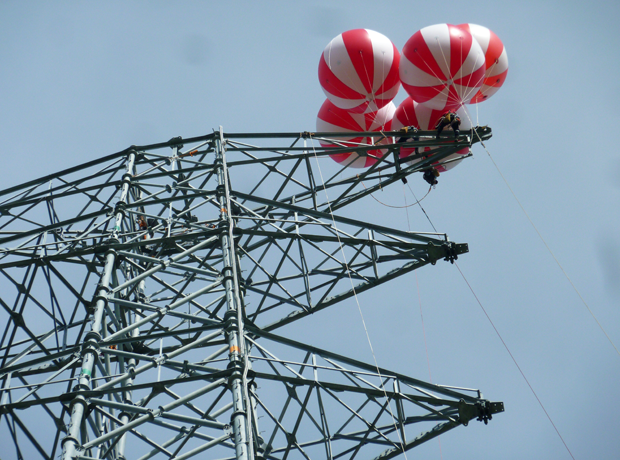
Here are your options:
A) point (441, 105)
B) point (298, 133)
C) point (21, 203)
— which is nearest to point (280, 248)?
point (298, 133)

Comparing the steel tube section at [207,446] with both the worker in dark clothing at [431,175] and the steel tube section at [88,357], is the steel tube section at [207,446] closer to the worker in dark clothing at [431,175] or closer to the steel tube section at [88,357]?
the steel tube section at [88,357]

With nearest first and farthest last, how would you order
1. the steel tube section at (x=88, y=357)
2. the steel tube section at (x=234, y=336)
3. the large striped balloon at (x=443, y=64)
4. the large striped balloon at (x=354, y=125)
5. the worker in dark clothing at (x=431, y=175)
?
the steel tube section at (x=234, y=336) → the steel tube section at (x=88, y=357) → the large striped balloon at (x=443, y=64) → the worker in dark clothing at (x=431, y=175) → the large striped balloon at (x=354, y=125)

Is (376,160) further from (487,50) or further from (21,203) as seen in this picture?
(21,203)

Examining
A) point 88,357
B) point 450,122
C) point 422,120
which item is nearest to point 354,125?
point 422,120

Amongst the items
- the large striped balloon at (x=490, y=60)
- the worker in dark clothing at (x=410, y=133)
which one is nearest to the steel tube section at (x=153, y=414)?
the worker in dark clothing at (x=410, y=133)

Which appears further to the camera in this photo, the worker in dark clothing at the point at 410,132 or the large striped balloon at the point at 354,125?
the large striped balloon at the point at 354,125

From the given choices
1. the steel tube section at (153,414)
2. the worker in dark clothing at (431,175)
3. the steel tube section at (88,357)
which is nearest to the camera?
the steel tube section at (88,357)

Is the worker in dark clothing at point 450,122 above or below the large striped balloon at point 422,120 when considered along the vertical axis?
below

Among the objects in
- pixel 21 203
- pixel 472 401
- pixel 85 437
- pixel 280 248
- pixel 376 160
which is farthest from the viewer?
pixel 376 160
